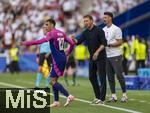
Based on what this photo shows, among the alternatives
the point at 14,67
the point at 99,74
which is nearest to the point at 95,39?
the point at 99,74

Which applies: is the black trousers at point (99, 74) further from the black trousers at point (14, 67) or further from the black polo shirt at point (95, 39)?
the black trousers at point (14, 67)

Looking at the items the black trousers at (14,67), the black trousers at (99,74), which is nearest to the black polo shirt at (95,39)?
the black trousers at (99,74)

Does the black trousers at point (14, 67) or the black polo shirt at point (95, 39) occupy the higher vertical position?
the black polo shirt at point (95, 39)

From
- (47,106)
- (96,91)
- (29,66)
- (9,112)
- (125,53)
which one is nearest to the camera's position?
(9,112)

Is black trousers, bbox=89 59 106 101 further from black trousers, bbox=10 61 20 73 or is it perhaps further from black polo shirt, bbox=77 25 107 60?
black trousers, bbox=10 61 20 73

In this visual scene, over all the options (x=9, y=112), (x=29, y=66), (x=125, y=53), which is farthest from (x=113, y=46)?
(x=29, y=66)

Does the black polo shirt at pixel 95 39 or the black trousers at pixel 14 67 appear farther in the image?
the black trousers at pixel 14 67

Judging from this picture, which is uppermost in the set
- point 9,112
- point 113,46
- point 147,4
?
point 147,4

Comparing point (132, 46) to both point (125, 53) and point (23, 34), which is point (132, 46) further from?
point (23, 34)

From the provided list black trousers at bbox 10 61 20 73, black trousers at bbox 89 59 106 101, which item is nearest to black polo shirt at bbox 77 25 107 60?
black trousers at bbox 89 59 106 101

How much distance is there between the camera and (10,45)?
38.2 m

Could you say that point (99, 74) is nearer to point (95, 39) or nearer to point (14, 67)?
point (95, 39)

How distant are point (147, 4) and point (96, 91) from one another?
1548cm

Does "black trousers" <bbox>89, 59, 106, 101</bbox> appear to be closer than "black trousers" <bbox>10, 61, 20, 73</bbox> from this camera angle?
Yes
